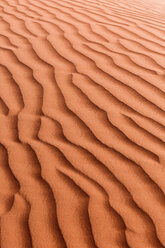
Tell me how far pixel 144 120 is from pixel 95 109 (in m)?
0.36

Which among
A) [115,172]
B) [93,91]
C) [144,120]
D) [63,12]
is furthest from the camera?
[63,12]

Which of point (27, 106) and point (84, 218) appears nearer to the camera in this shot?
point (84, 218)

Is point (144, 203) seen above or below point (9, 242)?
above

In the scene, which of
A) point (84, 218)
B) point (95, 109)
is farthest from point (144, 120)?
point (84, 218)

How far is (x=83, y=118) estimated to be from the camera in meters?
3.07

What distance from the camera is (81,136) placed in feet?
9.37


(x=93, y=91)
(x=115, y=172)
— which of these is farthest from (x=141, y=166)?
(x=93, y=91)

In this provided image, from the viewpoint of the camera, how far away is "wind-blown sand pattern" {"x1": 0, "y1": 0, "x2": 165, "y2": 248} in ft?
7.00

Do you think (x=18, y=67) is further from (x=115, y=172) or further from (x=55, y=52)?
(x=115, y=172)

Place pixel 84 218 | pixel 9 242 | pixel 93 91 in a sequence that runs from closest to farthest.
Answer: pixel 9 242, pixel 84 218, pixel 93 91

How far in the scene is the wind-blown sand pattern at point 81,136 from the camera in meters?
2.13

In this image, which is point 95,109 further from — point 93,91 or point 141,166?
point 141,166

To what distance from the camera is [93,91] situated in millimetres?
3457

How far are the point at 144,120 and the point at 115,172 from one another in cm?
65
